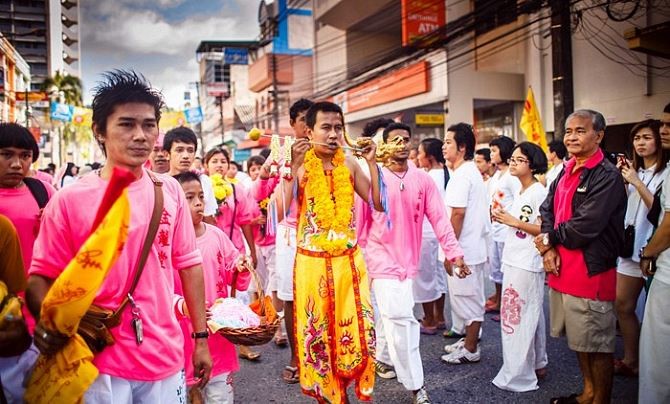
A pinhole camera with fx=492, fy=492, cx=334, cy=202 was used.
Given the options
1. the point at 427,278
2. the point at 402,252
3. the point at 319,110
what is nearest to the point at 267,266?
the point at 427,278

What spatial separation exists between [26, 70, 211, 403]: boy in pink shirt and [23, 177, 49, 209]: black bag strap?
1.33 meters

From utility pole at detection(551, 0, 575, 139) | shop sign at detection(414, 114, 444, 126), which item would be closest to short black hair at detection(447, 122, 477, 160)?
utility pole at detection(551, 0, 575, 139)

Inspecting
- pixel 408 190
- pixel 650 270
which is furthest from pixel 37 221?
pixel 650 270

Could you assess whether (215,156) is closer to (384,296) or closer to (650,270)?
(384,296)

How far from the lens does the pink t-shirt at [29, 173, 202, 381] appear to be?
1852 mm

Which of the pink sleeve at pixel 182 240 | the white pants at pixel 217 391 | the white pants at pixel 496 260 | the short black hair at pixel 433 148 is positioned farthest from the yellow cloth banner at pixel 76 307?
the white pants at pixel 496 260

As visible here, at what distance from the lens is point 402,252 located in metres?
4.05

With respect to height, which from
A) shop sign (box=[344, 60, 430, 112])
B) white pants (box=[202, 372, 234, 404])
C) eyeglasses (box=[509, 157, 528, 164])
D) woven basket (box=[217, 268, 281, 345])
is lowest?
white pants (box=[202, 372, 234, 404])

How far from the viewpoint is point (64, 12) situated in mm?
67938

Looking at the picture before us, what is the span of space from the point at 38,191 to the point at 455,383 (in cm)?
354

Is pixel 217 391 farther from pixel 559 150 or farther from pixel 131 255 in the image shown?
pixel 559 150

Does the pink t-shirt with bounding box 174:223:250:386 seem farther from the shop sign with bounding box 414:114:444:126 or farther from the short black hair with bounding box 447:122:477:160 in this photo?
the shop sign with bounding box 414:114:444:126

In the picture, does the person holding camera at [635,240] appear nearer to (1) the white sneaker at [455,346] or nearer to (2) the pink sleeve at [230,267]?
(1) the white sneaker at [455,346]

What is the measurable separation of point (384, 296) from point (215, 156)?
3.01 m
